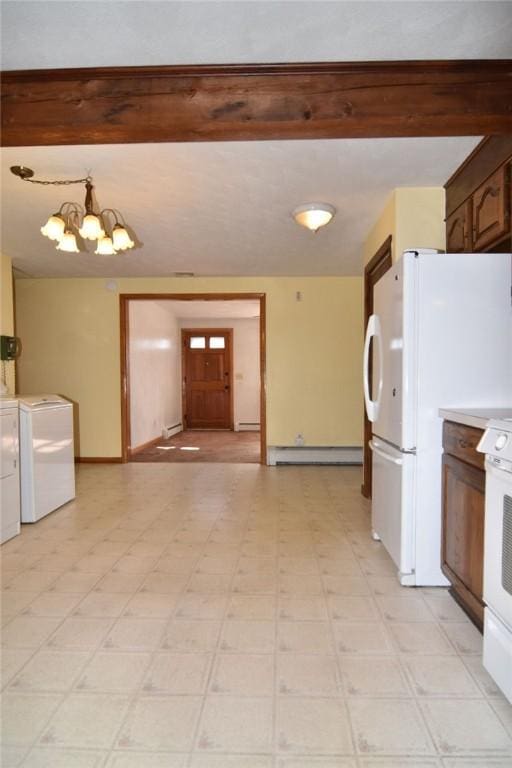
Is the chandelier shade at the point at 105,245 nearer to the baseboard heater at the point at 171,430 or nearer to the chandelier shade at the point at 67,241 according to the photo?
the chandelier shade at the point at 67,241

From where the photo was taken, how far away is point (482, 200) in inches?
92.0

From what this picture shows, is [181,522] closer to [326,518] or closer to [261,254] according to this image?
[326,518]

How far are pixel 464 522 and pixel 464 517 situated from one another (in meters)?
0.02

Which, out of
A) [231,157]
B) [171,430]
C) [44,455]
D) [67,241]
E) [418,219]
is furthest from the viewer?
[171,430]

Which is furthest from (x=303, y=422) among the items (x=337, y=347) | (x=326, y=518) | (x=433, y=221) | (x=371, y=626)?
(x=371, y=626)

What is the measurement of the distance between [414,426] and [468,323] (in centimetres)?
61

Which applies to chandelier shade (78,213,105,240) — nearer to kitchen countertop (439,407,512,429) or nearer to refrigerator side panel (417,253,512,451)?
refrigerator side panel (417,253,512,451)

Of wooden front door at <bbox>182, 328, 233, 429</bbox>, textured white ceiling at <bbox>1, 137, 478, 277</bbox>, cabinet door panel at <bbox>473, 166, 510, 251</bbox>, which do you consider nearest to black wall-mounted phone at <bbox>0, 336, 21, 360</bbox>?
textured white ceiling at <bbox>1, 137, 478, 277</bbox>

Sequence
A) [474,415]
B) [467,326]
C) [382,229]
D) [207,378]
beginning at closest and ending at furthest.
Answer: [474,415]
[467,326]
[382,229]
[207,378]

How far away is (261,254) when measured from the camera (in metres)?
4.42

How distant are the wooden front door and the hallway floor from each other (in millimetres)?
534

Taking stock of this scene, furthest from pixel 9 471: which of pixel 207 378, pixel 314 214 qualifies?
pixel 207 378

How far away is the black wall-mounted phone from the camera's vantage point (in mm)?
4145

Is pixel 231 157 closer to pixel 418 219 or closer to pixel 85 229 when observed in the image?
pixel 85 229
